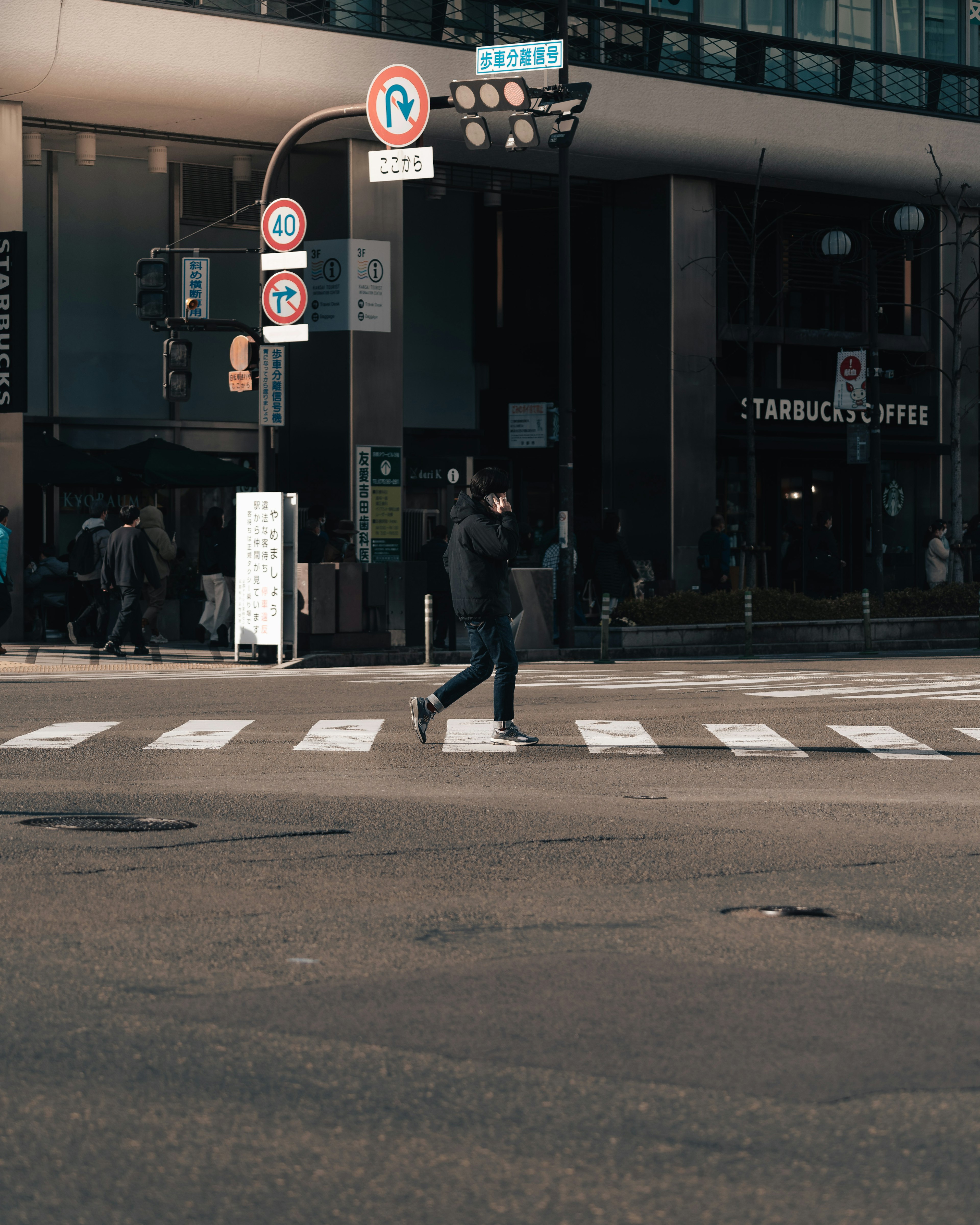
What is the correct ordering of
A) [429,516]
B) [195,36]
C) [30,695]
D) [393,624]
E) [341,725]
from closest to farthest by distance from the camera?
1. [341,725]
2. [30,695]
3. [393,624]
4. [195,36]
5. [429,516]

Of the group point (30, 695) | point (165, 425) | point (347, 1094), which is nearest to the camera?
point (347, 1094)

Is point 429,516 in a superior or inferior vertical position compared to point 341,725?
superior

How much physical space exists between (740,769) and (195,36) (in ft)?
61.8

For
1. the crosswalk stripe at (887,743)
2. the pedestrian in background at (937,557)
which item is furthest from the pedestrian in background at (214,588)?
the pedestrian in background at (937,557)

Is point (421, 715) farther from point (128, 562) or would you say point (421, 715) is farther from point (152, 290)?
point (152, 290)

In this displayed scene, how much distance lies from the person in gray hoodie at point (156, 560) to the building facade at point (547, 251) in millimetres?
2201

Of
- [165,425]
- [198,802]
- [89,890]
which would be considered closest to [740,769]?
[198,802]

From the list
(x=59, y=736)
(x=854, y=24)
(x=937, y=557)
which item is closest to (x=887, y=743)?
(x=59, y=736)

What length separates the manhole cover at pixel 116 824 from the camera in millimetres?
8648

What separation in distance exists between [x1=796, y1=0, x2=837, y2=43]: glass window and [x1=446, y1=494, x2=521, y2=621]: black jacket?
2362 centimetres

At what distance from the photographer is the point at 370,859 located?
25.9 feet

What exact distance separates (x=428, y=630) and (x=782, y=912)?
47.1ft

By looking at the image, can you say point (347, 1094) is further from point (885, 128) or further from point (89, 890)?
point (885, 128)

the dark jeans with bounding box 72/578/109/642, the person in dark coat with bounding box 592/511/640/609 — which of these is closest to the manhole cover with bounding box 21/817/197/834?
the dark jeans with bounding box 72/578/109/642
